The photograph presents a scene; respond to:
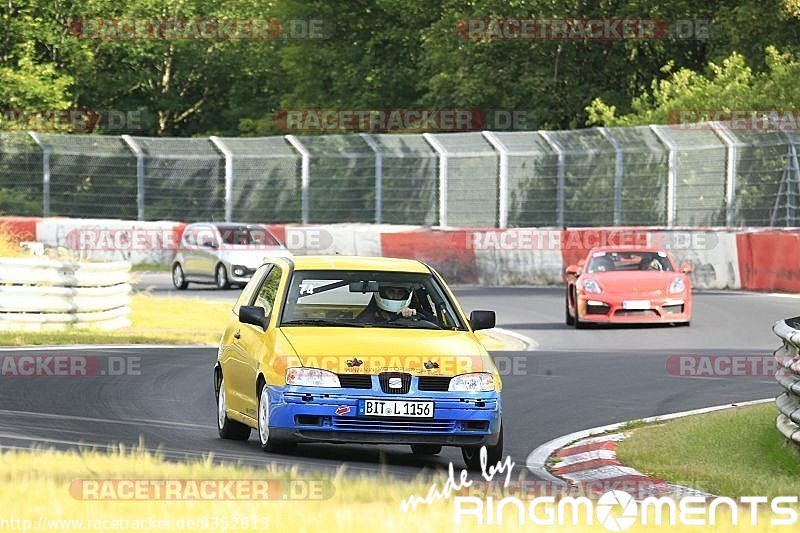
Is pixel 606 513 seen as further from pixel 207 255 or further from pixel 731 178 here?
pixel 207 255

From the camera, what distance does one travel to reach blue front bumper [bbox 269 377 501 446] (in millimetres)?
11320

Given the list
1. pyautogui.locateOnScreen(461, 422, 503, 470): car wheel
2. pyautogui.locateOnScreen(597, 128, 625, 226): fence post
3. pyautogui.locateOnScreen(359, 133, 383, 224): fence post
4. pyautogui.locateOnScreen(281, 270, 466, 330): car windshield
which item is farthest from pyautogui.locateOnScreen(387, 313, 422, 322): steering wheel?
pyautogui.locateOnScreen(359, 133, 383, 224): fence post

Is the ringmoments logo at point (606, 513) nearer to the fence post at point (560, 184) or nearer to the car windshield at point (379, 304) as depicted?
the car windshield at point (379, 304)

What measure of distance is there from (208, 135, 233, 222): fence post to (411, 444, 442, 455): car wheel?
29.6m

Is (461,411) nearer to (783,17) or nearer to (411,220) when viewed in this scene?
(411,220)

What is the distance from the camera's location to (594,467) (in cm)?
1168

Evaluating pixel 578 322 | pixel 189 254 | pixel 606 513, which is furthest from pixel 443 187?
pixel 606 513

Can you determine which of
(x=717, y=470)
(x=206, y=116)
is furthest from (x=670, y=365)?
(x=206, y=116)

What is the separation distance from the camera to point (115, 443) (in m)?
11.9

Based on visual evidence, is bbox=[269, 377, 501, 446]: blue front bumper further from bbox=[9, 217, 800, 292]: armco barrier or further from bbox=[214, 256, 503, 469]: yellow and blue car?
bbox=[9, 217, 800, 292]: armco barrier

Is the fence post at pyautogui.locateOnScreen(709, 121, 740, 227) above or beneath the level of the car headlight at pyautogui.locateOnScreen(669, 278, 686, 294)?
above

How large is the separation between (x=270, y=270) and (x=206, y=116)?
2075 inches

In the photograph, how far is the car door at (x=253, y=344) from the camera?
12.1m

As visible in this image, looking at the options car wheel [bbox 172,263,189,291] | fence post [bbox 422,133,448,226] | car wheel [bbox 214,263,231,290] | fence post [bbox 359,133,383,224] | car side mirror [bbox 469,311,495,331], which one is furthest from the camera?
fence post [bbox 359,133,383,224]
